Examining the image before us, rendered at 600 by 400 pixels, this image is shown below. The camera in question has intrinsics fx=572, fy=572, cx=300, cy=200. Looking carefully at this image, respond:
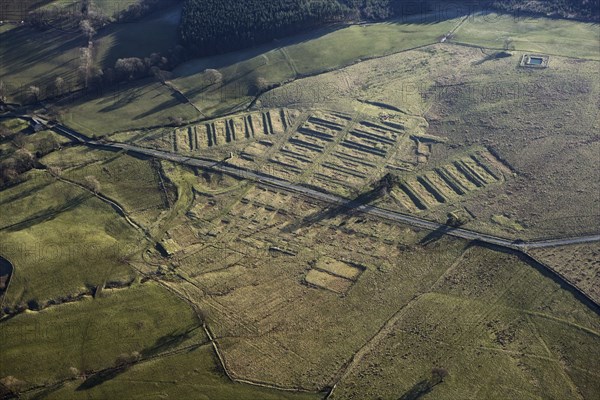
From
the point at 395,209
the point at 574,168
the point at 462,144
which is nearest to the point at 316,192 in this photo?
the point at 395,209

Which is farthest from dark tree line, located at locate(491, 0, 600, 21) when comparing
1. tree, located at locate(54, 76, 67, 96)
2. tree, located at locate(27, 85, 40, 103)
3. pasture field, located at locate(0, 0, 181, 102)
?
tree, located at locate(27, 85, 40, 103)

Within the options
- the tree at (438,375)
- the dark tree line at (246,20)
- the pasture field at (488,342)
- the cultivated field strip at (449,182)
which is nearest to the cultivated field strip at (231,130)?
Answer: the dark tree line at (246,20)

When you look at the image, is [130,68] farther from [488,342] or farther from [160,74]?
[488,342]

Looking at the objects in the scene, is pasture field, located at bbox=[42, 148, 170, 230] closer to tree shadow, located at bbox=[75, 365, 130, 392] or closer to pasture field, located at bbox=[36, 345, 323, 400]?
tree shadow, located at bbox=[75, 365, 130, 392]

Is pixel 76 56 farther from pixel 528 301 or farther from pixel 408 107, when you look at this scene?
pixel 528 301

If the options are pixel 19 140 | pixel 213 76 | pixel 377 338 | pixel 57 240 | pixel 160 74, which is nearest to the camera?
pixel 377 338

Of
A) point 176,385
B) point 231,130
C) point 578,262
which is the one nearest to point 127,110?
point 231,130
